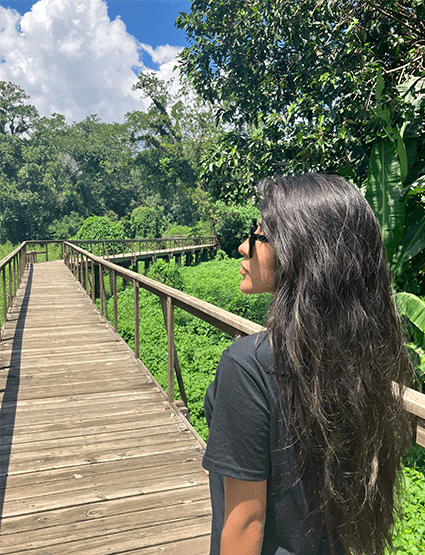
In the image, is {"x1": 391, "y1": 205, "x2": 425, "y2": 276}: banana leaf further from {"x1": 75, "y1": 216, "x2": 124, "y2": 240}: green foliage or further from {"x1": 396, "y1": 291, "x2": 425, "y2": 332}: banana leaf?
{"x1": 75, "y1": 216, "x2": 124, "y2": 240}: green foliage

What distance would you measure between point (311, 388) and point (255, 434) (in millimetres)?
136

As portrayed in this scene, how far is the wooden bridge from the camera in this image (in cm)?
220

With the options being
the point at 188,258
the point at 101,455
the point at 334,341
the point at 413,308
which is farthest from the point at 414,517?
the point at 188,258

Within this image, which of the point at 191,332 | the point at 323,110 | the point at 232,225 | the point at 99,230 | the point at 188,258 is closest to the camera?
the point at 323,110

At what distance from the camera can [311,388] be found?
83 centimetres

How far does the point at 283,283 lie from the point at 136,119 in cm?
4051

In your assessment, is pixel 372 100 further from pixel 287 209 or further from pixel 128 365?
pixel 287 209

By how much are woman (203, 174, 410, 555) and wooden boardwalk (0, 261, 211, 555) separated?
1492 mm

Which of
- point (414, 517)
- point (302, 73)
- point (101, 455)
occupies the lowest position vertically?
point (414, 517)

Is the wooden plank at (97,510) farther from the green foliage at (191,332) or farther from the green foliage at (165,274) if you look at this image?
the green foliage at (165,274)

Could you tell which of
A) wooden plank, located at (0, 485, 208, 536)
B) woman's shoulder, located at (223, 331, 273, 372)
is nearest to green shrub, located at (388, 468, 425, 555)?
wooden plank, located at (0, 485, 208, 536)

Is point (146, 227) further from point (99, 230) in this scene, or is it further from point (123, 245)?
point (123, 245)

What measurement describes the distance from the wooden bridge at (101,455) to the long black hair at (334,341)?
1.12 ft

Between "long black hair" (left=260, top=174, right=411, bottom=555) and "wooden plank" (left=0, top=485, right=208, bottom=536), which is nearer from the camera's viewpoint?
"long black hair" (left=260, top=174, right=411, bottom=555)
